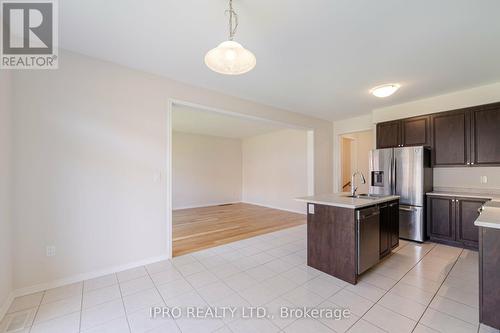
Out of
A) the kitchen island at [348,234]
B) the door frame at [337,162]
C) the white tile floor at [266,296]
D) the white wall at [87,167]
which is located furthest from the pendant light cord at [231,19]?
the door frame at [337,162]

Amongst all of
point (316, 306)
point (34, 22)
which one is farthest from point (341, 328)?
point (34, 22)

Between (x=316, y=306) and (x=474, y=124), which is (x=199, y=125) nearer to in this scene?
(x=316, y=306)

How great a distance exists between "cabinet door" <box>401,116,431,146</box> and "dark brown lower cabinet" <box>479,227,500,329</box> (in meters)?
2.81

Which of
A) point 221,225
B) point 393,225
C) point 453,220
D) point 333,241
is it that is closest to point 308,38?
point 333,241

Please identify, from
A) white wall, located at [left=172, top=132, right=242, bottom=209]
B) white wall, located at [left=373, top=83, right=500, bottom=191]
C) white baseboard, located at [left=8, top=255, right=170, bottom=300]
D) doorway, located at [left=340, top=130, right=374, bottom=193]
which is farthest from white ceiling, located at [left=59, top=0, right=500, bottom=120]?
white wall, located at [left=172, top=132, right=242, bottom=209]

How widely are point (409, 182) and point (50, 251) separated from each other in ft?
17.6

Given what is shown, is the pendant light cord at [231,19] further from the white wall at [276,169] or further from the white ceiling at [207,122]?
the white wall at [276,169]

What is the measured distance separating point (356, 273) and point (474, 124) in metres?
3.32

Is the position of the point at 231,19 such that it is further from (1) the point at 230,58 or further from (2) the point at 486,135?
(2) the point at 486,135

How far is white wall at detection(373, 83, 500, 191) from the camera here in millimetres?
3406

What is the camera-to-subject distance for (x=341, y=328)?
1712 millimetres

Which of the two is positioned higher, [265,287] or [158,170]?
[158,170]

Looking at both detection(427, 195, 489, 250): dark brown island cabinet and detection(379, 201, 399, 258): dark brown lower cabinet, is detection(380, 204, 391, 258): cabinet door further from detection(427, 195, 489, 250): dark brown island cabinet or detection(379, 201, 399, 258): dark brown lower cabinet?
detection(427, 195, 489, 250): dark brown island cabinet

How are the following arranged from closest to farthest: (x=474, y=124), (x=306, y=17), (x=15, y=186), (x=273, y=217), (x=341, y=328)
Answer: (x=341, y=328), (x=306, y=17), (x=15, y=186), (x=474, y=124), (x=273, y=217)
